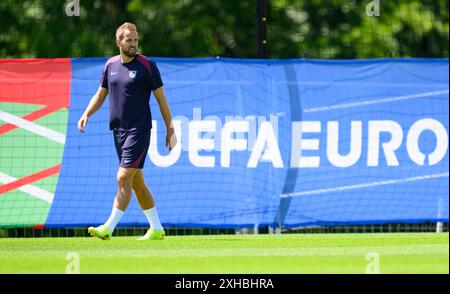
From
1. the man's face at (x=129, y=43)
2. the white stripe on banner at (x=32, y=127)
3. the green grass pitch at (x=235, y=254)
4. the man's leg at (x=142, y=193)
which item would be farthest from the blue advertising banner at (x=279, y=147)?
the man's face at (x=129, y=43)

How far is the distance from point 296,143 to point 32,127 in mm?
2977

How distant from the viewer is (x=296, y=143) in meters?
15.5

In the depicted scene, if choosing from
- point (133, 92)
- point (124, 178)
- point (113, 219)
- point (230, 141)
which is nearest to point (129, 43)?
point (133, 92)

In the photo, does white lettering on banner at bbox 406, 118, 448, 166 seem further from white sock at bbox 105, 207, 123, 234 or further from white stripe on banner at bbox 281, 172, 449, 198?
white sock at bbox 105, 207, 123, 234

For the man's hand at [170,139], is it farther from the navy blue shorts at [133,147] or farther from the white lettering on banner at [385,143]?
the white lettering on banner at [385,143]

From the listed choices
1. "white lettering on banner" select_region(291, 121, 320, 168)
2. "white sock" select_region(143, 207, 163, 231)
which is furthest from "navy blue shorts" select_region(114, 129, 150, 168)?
"white lettering on banner" select_region(291, 121, 320, 168)

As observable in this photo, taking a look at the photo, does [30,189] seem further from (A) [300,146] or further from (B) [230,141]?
(A) [300,146]

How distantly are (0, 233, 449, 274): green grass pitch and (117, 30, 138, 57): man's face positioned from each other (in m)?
1.89

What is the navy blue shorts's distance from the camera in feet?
43.8

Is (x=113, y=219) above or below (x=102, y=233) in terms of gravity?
above

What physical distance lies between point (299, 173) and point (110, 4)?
44.5 feet
